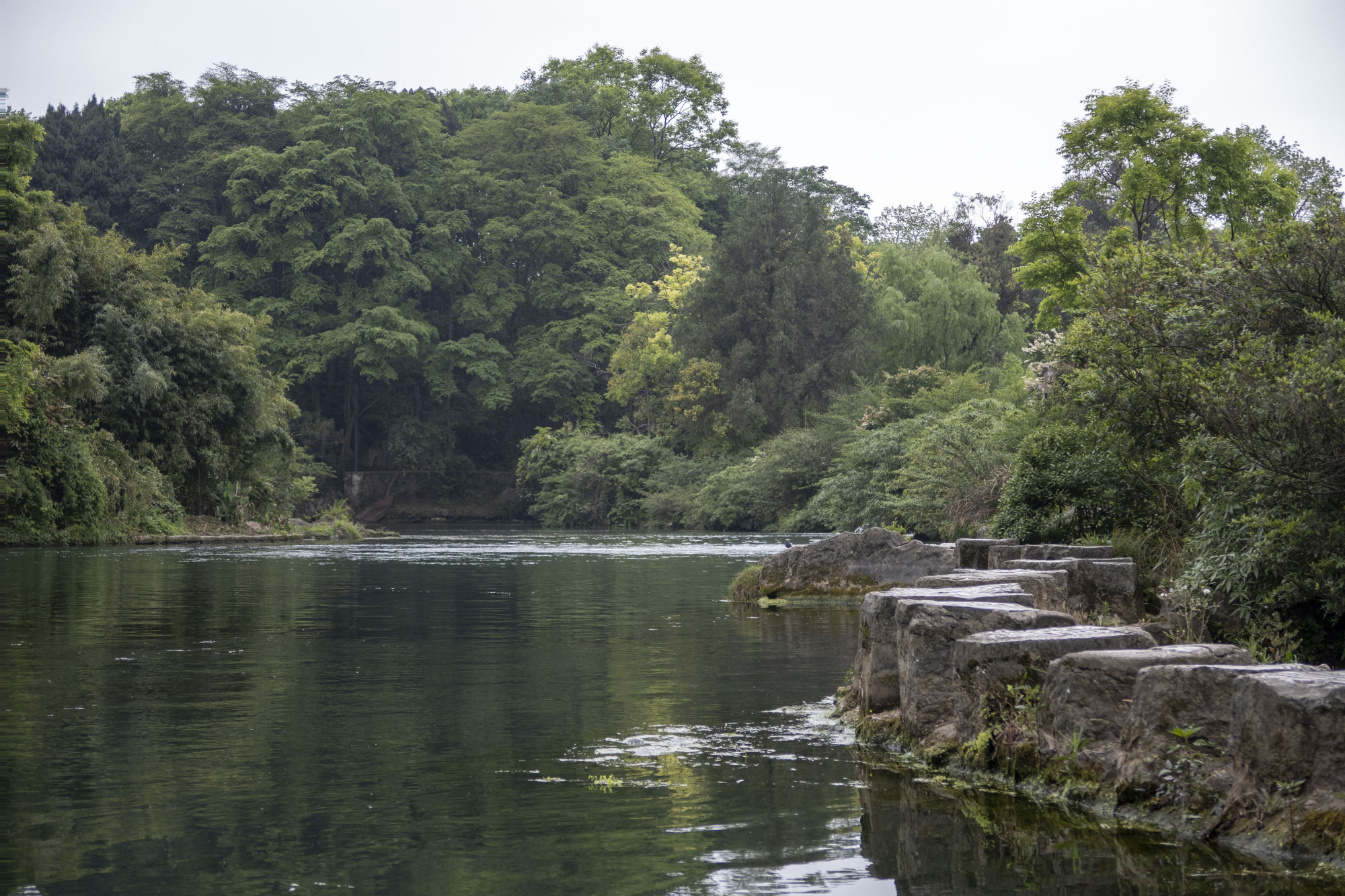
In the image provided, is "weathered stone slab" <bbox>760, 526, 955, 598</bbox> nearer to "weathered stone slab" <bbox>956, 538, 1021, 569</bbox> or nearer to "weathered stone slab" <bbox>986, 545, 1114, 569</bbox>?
"weathered stone slab" <bbox>956, 538, 1021, 569</bbox>

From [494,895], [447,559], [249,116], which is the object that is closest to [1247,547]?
[494,895]

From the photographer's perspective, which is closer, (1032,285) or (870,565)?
(870,565)

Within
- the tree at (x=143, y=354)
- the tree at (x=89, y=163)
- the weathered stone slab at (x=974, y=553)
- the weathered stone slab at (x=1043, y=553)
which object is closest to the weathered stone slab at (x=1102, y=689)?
the weathered stone slab at (x=1043, y=553)

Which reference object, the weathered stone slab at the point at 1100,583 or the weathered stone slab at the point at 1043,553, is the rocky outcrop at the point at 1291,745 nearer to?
the weathered stone slab at the point at 1100,583

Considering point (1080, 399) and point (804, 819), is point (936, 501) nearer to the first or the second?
point (1080, 399)

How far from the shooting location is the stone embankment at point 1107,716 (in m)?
5.09

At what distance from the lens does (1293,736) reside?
5.06 meters

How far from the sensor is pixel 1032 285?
31.5m

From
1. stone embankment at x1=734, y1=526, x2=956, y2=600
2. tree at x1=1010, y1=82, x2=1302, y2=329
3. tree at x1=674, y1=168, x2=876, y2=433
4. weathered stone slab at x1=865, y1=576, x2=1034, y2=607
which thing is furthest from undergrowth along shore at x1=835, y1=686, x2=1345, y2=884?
tree at x1=674, y1=168, x2=876, y2=433

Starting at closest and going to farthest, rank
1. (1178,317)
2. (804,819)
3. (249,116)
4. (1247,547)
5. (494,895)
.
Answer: (494,895) < (804,819) < (1247,547) < (1178,317) < (249,116)

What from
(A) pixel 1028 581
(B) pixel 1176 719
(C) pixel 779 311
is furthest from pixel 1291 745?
(C) pixel 779 311

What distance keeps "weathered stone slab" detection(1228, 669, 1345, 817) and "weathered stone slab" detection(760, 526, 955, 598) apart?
42.9ft

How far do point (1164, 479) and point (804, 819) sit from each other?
26.4ft

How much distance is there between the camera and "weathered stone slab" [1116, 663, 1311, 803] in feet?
18.4
